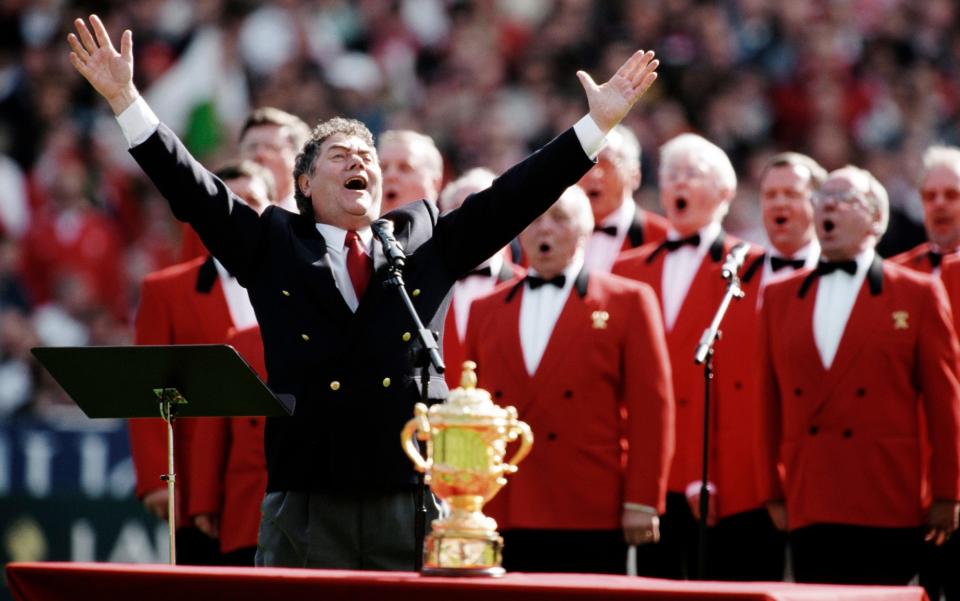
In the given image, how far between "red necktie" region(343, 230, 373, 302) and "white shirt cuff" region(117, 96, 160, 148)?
669 mm

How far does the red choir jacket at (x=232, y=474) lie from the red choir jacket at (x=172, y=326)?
82 mm

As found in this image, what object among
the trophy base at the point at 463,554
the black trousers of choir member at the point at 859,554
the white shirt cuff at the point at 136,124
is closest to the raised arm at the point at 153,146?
the white shirt cuff at the point at 136,124

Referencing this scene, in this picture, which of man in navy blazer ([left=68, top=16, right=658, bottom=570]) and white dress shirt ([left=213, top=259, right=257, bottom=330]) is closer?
man in navy blazer ([left=68, top=16, right=658, bottom=570])

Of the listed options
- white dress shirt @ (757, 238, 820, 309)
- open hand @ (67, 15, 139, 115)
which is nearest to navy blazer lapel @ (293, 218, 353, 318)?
open hand @ (67, 15, 139, 115)

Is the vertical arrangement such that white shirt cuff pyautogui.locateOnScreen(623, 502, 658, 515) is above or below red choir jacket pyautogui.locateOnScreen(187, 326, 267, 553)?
below

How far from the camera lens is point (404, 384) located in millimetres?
5629

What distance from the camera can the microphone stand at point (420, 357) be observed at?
5094 millimetres

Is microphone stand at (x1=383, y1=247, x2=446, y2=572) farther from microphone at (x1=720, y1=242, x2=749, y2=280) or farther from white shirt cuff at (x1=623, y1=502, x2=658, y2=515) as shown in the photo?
white shirt cuff at (x1=623, y1=502, x2=658, y2=515)

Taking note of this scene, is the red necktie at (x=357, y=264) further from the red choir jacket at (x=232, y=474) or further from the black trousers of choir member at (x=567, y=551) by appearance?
the black trousers of choir member at (x=567, y=551)

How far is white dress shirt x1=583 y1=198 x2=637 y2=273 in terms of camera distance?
859 cm

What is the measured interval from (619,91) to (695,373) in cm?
261

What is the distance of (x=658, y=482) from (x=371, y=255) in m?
1.84

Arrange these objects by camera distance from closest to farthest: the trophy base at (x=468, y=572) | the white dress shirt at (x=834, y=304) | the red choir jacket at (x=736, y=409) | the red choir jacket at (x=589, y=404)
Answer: the trophy base at (x=468, y=572) → the red choir jacket at (x=589, y=404) → the white dress shirt at (x=834, y=304) → the red choir jacket at (x=736, y=409)

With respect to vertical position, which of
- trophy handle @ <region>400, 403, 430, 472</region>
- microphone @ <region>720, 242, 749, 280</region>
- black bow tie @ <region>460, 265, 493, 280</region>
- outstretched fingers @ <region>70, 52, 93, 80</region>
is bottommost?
trophy handle @ <region>400, 403, 430, 472</region>
